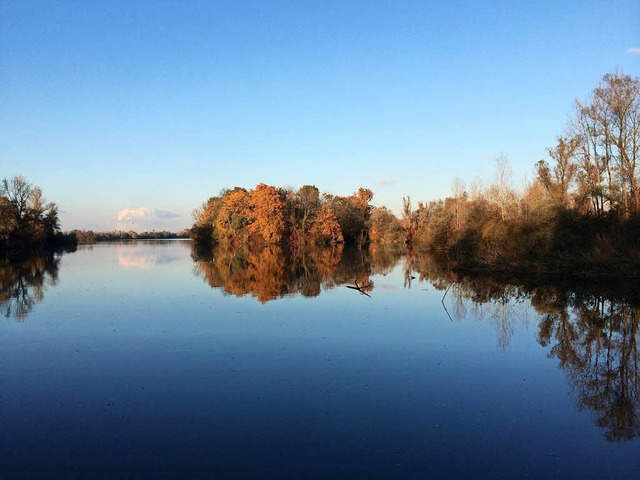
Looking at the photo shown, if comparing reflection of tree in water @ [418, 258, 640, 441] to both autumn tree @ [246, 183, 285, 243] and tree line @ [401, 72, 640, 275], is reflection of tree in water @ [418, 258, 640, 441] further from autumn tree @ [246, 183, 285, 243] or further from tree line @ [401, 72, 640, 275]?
autumn tree @ [246, 183, 285, 243]

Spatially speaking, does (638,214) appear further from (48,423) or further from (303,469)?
(48,423)

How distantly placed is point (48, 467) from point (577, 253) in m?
23.0

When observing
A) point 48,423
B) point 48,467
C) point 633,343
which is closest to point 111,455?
point 48,467

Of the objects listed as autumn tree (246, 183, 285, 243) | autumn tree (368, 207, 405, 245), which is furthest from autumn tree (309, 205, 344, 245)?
autumn tree (368, 207, 405, 245)

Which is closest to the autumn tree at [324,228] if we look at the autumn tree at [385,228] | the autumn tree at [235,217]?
the autumn tree at [385,228]

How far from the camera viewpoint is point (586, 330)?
1088cm

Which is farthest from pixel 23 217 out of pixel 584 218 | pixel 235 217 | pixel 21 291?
pixel 584 218

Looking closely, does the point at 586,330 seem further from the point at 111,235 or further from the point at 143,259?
the point at 111,235

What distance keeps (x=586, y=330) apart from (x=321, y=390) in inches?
307

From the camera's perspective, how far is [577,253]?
2141 centimetres

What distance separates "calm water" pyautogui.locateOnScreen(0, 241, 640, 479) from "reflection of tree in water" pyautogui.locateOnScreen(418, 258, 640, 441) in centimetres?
6

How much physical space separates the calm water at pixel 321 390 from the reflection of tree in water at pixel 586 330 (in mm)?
59

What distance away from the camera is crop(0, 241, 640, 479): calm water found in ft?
15.5

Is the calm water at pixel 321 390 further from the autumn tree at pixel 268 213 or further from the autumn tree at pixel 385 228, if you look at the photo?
the autumn tree at pixel 385 228
